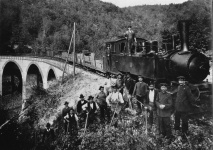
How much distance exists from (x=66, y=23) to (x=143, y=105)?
176ft

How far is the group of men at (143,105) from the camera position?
5.21 meters

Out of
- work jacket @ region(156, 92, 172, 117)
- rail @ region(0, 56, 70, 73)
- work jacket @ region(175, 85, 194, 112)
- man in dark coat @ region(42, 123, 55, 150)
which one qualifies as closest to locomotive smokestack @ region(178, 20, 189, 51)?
work jacket @ region(175, 85, 194, 112)

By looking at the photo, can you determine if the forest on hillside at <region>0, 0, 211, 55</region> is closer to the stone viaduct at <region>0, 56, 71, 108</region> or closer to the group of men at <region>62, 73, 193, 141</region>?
the stone viaduct at <region>0, 56, 71, 108</region>

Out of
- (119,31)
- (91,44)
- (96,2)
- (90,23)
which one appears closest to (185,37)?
(91,44)

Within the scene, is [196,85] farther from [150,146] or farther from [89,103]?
[89,103]

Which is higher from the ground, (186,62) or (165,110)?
(186,62)

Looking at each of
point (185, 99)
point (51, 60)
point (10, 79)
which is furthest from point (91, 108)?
point (10, 79)

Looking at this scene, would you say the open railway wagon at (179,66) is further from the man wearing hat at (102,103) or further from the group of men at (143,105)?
the man wearing hat at (102,103)

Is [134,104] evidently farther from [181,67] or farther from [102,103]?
[181,67]

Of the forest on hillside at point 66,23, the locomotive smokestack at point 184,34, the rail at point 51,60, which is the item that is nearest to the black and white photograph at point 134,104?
the locomotive smokestack at point 184,34

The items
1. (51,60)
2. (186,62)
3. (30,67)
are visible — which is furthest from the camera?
(30,67)

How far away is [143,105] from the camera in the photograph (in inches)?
263

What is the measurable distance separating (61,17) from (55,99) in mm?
48160

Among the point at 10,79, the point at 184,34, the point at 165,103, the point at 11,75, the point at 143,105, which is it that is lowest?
the point at 10,79
